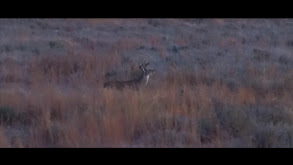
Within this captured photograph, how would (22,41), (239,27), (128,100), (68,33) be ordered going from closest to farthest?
1. (128,100)
2. (22,41)
3. (68,33)
4. (239,27)

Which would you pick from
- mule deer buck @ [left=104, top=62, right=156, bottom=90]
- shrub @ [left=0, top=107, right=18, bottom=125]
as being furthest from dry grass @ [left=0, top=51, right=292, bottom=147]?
mule deer buck @ [left=104, top=62, right=156, bottom=90]

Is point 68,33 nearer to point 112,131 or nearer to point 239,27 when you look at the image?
point 239,27

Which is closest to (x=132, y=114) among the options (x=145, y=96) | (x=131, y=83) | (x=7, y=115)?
(x=145, y=96)

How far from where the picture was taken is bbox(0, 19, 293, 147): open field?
25.0 ft

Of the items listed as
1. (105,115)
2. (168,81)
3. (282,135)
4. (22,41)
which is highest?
(22,41)

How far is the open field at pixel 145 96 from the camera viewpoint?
7.61 meters

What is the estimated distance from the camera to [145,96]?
957cm

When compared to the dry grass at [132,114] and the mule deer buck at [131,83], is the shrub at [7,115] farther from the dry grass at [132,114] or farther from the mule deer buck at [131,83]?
the mule deer buck at [131,83]

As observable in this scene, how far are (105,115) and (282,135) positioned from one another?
8.38 feet

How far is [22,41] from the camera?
18531 millimetres

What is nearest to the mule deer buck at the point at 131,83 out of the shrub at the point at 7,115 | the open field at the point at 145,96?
the open field at the point at 145,96

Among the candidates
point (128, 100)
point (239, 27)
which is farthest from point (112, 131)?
point (239, 27)

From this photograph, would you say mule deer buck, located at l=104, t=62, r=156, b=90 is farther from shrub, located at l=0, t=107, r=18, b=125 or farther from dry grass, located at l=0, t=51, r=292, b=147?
shrub, located at l=0, t=107, r=18, b=125

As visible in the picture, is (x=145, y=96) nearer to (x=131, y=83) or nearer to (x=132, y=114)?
(x=132, y=114)
